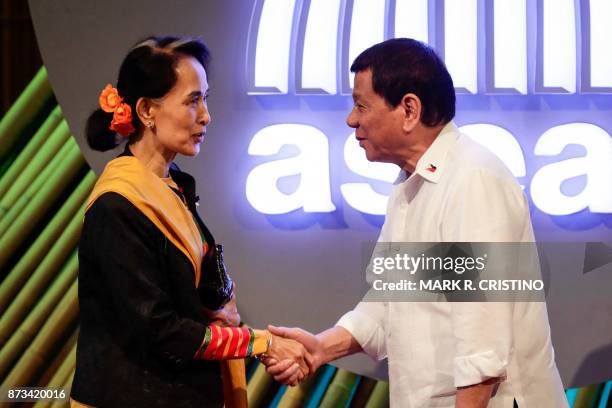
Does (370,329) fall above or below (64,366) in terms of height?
above

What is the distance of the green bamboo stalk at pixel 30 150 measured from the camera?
429cm

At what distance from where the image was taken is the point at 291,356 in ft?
9.86

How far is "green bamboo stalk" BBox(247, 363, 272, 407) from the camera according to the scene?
13.6 feet

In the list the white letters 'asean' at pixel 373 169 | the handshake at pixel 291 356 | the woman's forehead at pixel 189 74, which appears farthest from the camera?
the white letters 'asean' at pixel 373 169

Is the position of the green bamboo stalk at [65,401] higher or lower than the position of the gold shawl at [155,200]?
lower

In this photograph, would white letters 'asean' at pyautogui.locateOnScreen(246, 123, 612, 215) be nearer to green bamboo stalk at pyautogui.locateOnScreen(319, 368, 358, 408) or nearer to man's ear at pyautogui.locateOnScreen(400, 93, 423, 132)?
green bamboo stalk at pyautogui.locateOnScreen(319, 368, 358, 408)

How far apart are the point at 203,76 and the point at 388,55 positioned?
0.59 metres

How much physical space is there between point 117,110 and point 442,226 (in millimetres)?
1044

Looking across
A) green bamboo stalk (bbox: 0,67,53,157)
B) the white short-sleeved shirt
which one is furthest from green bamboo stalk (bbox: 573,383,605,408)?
green bamboo stalk (bbox: 0,67,53,157)

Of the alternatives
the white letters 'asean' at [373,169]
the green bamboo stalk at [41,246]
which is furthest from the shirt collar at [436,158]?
the green bamboo stalk at [41,246]

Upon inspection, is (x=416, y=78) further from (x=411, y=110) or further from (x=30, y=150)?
(x=30, y=150)

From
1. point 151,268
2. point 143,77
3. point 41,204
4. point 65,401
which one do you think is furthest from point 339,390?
point 143,77

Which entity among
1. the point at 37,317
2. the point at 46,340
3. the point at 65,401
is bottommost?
the point at 65,401

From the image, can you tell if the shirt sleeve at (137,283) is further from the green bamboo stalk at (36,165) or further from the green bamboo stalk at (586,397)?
the green bamboo stalk at (586,397)
